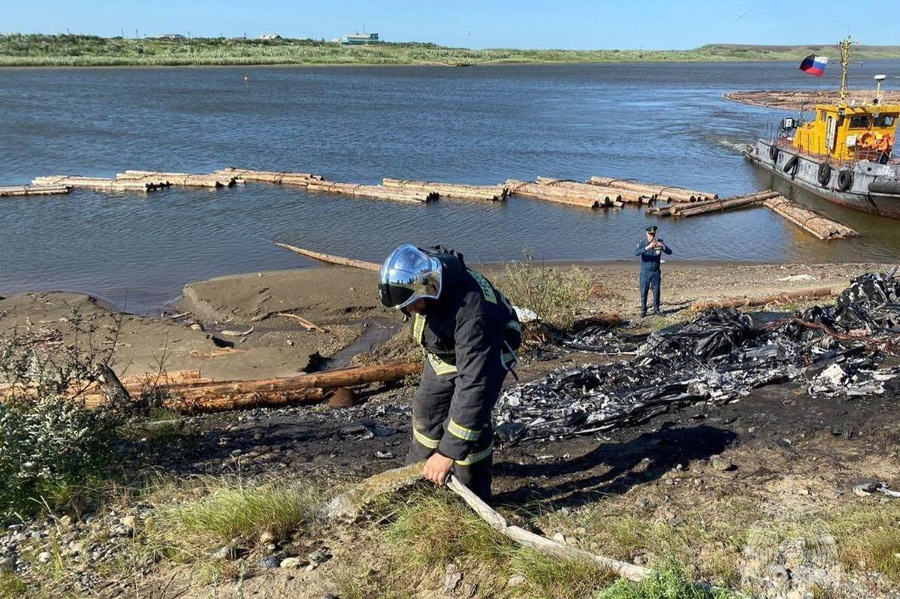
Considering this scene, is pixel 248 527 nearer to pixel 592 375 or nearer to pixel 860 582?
pixel 860 582

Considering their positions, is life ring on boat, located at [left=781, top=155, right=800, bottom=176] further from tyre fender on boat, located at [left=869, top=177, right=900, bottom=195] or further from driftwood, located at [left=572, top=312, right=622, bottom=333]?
driftwood, located at [left=572, top=312, right=622, bottom=333]

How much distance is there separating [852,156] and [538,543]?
24657 mm

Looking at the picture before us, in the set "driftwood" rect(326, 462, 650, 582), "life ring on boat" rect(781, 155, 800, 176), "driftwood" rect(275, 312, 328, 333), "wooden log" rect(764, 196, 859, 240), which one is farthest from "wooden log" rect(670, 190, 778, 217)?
"driftwood" rect(326, 462, 650, 582)

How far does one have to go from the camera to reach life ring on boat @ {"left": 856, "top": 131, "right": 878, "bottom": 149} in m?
23.2

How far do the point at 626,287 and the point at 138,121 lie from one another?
3514cm

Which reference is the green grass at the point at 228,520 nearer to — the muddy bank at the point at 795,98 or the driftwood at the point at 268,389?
the driftwood at the point at 268,389

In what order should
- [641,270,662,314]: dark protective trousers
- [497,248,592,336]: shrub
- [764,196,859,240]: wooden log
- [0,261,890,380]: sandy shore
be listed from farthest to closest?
[764,196,859,240]: wooden log < [641,270,662,314]: dark protective trousers < [0,261,890,380]: sandy shore < [497,248,592,336]: shrub

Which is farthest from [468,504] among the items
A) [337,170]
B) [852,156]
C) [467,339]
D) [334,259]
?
[337,170]

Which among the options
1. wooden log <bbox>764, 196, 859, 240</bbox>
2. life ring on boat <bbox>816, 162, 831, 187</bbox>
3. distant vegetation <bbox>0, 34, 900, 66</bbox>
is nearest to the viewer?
wooden log <bbox>764, 196, 859, 240</bbox>

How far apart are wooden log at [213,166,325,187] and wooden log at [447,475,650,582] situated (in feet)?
74.9

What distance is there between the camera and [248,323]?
12.7 metres

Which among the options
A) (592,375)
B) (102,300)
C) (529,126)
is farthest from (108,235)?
(529,126)

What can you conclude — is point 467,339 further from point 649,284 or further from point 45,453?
point 649,284

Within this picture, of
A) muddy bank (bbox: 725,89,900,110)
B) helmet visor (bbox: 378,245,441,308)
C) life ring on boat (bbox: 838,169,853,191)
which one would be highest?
muddy bank (bbox: 725,89,900,110)
